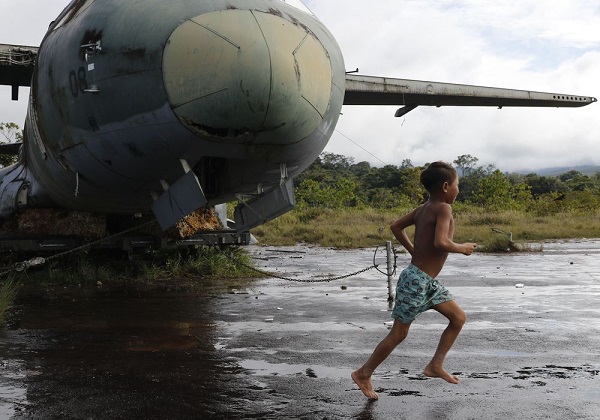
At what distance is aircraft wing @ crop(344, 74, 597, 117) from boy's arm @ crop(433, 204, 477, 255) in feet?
24.2

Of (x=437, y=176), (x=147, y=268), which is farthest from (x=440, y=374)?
(x=147, y=268)

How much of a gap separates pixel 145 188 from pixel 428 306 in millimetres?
3561

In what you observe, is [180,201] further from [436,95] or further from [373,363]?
[436,95]

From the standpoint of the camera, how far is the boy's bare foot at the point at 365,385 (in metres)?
4.28

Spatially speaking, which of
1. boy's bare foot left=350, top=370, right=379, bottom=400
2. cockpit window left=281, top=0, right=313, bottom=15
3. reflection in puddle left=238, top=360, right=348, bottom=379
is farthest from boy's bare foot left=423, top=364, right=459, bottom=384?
cockpit window left=281, top=0, right=313, bottom=15

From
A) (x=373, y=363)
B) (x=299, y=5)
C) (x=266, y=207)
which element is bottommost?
(x=373, y=363)

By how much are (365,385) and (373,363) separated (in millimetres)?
148

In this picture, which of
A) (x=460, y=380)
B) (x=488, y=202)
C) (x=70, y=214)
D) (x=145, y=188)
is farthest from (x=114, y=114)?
(x=488, y=202)

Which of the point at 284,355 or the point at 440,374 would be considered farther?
the point at 284,355

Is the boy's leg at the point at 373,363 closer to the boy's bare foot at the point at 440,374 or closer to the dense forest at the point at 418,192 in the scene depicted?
the boy's bare foot at the point at 440,374

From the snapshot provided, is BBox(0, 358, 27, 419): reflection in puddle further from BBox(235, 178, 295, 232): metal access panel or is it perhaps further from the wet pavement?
BBox(235, 178, 295, 232): metal access panel

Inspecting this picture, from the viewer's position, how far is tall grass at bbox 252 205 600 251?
2262cm

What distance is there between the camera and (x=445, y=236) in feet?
14.8

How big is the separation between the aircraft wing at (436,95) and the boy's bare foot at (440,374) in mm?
7787
